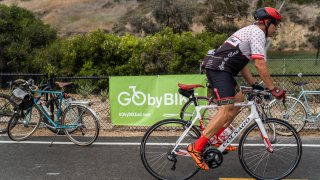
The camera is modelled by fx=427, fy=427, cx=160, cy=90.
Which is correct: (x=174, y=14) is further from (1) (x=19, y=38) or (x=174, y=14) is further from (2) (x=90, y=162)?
(2) (x=90, y=162)

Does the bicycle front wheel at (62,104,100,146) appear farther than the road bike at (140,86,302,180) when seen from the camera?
Yes

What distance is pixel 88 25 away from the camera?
61719mm

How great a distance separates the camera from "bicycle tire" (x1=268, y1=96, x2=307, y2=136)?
27.5 ft

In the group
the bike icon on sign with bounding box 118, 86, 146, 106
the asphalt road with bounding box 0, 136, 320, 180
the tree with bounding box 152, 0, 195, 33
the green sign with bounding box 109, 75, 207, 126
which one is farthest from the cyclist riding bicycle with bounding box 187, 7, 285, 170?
the tree with bounding box 152, 0, 195, 33

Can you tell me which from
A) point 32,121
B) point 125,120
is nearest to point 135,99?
point 125,120

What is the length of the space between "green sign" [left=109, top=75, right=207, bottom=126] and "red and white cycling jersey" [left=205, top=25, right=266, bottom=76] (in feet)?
9.33

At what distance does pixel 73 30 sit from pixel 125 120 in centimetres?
5264

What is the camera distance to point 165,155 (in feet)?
18.7

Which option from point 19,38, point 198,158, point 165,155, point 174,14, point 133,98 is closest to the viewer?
point 198,158

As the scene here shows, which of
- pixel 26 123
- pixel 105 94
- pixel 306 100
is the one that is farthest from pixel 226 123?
pixel 105 94

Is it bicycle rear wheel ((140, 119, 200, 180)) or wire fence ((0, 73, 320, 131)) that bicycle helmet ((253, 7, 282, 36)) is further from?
wire fence ((0, 73, 320, 131))

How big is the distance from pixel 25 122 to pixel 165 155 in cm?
330

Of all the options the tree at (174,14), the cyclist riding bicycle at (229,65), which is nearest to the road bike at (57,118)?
the cyclist riding bicycle at (229,65)

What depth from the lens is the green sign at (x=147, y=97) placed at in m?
8.26
